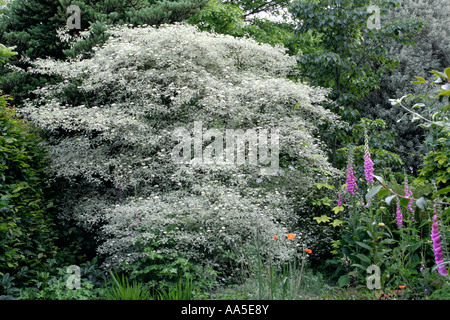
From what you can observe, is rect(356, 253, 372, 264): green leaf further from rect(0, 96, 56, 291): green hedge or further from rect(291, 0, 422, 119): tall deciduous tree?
rect(291, 0, 422, 119): tall deciduous tree

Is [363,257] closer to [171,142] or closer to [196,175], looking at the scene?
[196,175]

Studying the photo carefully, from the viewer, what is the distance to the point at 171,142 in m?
4.60

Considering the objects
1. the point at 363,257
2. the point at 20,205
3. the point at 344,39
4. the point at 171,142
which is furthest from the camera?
the point at 344,39

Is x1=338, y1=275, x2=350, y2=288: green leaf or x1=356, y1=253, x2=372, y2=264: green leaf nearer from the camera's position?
x1=356, y1=253, x2=372, y2=264: green leaf

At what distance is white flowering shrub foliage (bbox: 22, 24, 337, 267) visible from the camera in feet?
12.6

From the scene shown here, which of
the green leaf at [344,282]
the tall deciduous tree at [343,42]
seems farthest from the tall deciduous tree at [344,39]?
the green leaf at [344,282]

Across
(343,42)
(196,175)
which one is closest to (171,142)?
(196,175)

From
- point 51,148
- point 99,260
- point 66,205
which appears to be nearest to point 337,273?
point 99,260

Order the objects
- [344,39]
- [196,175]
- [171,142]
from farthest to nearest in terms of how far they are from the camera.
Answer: [344,39], [171,142], [196,175]

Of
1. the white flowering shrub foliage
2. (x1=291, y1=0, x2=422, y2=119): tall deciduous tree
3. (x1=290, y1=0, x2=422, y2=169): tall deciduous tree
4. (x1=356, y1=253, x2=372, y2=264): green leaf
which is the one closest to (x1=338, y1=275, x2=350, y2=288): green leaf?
(x1=356, y1=253, x2=372, y2=264): green leaf

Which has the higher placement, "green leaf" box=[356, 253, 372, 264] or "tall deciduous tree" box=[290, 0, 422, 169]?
"tall deciduous tree" box=[290, 0, 422, 169]

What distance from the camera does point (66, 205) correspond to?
15.2 feet
